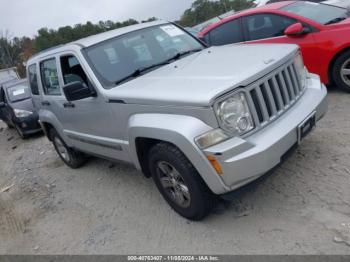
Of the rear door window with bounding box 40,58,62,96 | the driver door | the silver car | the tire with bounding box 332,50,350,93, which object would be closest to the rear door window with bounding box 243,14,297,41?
the tire with bounding box 332,50,350,93

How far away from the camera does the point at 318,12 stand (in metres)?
6.00

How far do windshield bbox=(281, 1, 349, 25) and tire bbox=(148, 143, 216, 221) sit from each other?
3874 mm

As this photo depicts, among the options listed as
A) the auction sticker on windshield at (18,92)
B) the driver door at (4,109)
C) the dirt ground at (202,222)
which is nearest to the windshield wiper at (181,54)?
the dirt ground at (202,222)

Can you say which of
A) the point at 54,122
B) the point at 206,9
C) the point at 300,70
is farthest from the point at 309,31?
the point at 206,9

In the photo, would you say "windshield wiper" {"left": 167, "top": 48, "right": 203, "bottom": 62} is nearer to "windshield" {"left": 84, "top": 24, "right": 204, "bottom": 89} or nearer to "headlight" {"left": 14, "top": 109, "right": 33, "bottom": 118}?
"windshield" {"left": 84, "top": 24, "right": 204, "bottom": 89}

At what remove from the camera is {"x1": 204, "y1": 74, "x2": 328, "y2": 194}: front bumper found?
282cm

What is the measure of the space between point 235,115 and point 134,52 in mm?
1788

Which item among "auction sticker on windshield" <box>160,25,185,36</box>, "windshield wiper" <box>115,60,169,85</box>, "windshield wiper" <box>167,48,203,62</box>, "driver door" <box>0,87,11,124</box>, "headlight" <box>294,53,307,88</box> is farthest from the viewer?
"driver door" <box>0,87,11,124</box>

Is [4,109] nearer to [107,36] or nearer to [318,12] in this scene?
[107,36]

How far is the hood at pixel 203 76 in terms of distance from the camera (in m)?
2.95

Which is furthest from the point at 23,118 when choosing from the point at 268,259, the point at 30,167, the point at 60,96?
the point at 268,259

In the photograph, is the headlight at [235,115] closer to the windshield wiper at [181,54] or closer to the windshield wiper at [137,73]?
the windshield wiper at [137,73]

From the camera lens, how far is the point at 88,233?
3889 millimetres

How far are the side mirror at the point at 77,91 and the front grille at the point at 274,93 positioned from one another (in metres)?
1.79
